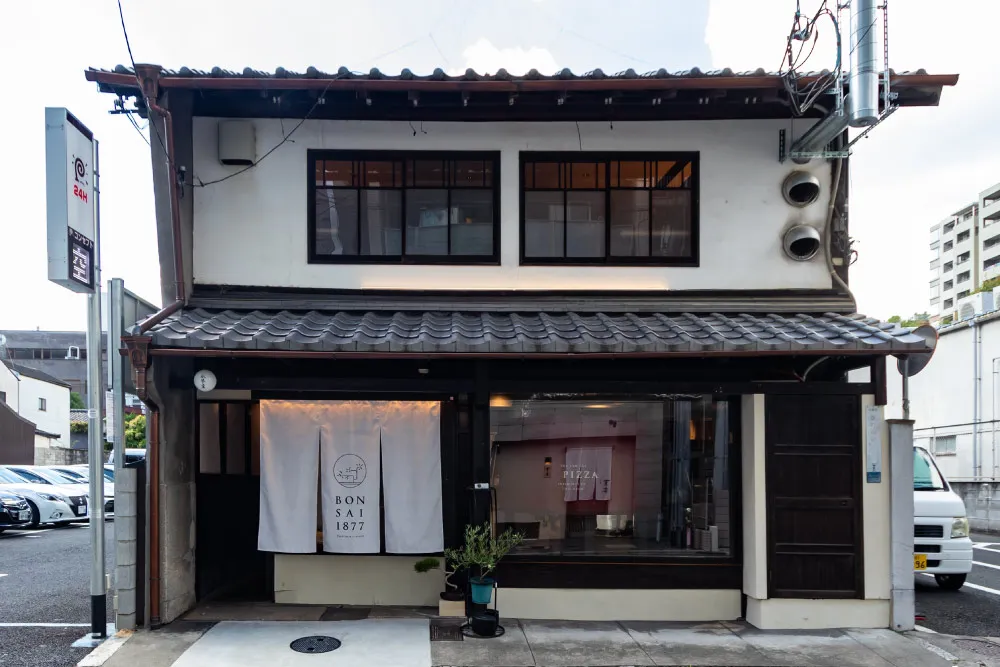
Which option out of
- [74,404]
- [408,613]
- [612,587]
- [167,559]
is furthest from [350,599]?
[74,404]

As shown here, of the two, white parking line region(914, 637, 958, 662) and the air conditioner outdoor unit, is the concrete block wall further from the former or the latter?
the air conditioner outdoor unit

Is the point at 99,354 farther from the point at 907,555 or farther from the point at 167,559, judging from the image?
the point at 907,555

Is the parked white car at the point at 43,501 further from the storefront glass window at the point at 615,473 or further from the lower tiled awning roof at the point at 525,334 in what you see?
the storefront glass window at the point at 615,473

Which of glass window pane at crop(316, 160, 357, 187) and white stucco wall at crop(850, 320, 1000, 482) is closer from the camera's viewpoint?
glass window pane at crop(316, 160, 357, 187)

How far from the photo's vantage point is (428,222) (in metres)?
9.12

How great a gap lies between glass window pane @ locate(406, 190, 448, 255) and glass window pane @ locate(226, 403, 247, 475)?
3.37 m

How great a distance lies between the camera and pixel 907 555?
7988 mm

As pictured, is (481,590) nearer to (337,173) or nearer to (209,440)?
(209,440)

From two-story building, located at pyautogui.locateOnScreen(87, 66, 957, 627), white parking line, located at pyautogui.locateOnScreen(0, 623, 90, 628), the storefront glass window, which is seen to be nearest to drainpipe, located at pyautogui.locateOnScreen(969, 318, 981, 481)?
two-story building, located at pyautogui.locateOnScreen(87, 66, 957, 627)

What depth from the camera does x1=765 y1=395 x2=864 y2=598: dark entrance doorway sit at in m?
8.05

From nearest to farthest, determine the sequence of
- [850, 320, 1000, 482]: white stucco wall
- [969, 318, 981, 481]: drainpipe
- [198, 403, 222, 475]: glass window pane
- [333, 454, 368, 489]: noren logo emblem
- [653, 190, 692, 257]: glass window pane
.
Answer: [333, 454, 368, 489]: noren logo emblem → [653, 190, 692, 257]: glass window pane → [198, 403, 222, 475]: glass window pane → [850, 320, 1000, 482]: white stucco wall → [969, 318, 981, 481]: drainpipe

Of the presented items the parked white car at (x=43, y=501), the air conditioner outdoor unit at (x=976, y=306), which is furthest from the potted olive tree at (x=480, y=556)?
the air conditioner outdoor unit at (x=976, y=306)

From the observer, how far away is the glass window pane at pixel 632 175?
9.11 meters

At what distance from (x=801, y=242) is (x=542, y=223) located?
3.16 m
